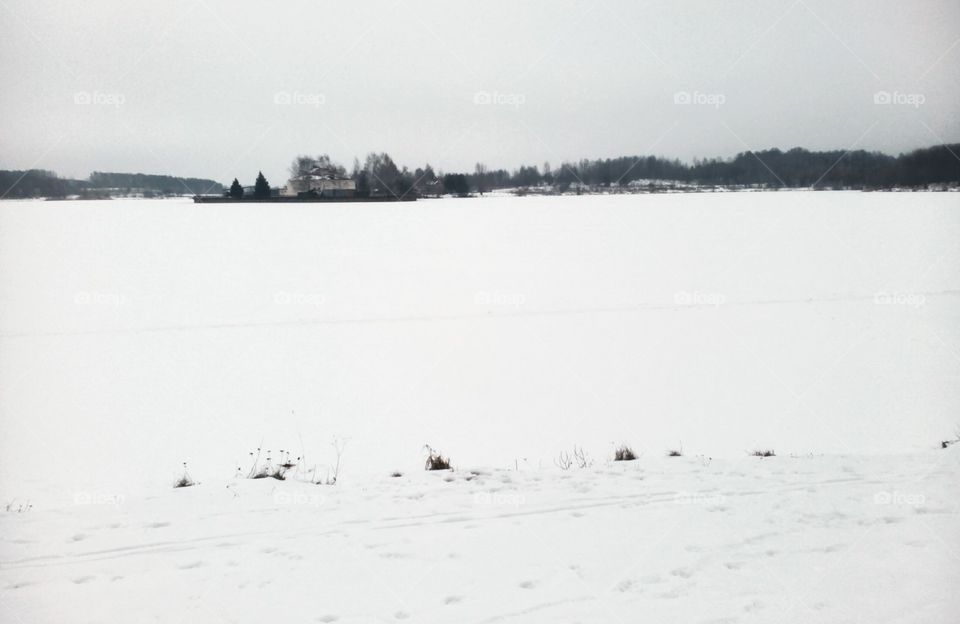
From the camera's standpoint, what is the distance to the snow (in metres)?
3.37

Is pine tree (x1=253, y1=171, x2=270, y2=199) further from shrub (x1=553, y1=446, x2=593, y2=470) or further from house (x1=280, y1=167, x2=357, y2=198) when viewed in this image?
shrub (x1=553, y1=446, x2=593, y2=470)

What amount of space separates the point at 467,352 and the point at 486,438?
3.91 meters

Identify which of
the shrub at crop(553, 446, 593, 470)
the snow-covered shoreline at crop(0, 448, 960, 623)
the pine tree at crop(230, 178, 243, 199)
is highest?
the pine tree at crop(230, 178, 243, 199)

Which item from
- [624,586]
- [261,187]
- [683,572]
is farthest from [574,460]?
[261,187]

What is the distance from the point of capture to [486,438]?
7.00m

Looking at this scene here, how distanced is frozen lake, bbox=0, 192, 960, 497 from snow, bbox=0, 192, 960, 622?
7cm

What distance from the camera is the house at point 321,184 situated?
205 ft

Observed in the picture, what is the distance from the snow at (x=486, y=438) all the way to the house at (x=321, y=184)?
44699mm

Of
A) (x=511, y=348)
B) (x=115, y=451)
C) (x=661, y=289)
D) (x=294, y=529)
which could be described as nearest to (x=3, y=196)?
(x=294, y=529)

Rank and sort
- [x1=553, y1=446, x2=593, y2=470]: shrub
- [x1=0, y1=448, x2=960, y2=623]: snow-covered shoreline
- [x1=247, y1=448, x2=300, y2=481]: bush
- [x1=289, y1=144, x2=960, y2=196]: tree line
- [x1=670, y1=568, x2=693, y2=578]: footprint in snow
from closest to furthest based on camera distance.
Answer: [x1=0, y1=448, x2=960, y2=623]: snow-covered shoreline → [x1=670, y1=568, x2=693, y2=578]: footprint in snow → [x1=247, y1=448, x2=300, y2=481]: bush → [x1=553, y1=446, x2=593, y2=470]: shrub → [x1=289, y1=144, x2=960, y2=196]: tree line

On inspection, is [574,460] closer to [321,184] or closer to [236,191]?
[236,191]

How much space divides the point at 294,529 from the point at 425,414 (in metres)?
3.83

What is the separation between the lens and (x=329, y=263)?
2034 centimetres

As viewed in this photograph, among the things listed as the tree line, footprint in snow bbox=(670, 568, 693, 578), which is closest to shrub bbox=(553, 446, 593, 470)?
footprint in snow bbox=(670, 568, 693, 578)
